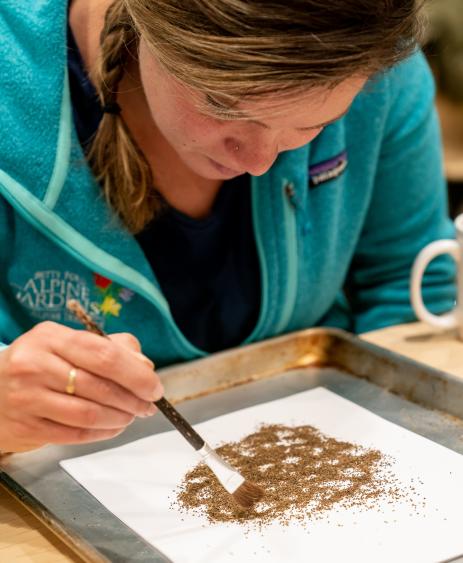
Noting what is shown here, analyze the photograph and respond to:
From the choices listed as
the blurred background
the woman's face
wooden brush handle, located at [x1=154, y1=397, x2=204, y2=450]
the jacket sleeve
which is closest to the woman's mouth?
the woman's face

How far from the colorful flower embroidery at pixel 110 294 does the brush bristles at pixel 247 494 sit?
323mm

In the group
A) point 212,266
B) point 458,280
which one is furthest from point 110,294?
point 458,280

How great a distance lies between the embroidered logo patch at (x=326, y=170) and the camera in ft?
3.82

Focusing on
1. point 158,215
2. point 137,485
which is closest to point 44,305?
point 158,215

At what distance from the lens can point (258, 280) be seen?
118 centimetres

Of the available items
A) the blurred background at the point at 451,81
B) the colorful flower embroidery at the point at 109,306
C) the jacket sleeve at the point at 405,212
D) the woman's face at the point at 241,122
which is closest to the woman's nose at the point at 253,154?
the woman's face at the point at 241,122

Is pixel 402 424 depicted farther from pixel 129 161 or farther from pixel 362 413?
pixel 129 161

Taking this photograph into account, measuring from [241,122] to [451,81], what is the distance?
163 centimetres

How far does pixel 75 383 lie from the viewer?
2.46 ft

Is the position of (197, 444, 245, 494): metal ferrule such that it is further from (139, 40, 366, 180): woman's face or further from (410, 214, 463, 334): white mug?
(410, 214, 463, 334): white mug

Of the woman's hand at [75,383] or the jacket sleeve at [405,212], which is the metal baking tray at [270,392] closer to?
the woman's hand at [75,383]

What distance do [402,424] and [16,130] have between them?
1.62ft

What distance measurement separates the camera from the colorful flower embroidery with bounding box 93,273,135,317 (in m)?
1.08

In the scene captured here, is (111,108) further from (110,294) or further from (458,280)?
(458,280)
